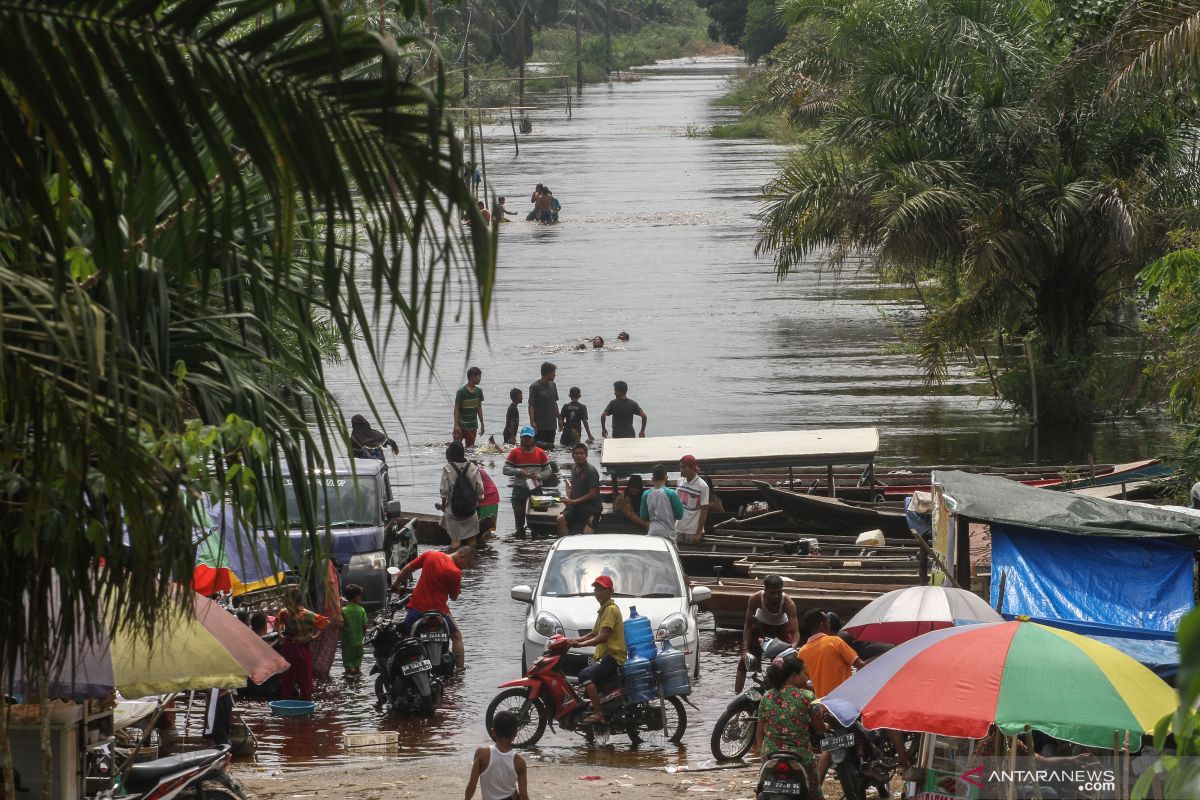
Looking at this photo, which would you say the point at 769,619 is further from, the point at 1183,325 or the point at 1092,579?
the point at 1183,325

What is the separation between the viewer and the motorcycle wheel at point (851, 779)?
10352 mm

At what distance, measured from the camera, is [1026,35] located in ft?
82.1

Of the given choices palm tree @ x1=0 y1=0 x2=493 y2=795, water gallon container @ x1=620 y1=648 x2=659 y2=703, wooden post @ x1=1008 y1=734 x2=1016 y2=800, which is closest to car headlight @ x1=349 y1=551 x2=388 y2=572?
water gallon container @ x1=620 y1=648 x2=659 y2=703

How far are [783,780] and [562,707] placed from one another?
8.40 ft

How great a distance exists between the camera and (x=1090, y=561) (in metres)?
11.9

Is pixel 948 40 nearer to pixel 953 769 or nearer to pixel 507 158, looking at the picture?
pixel 953 769

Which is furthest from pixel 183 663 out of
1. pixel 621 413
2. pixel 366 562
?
pixel 621 413

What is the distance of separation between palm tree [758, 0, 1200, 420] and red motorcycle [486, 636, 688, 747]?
12752mm

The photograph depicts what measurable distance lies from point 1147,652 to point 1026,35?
16824mm

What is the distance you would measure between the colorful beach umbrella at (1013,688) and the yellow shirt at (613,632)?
3.68 metres

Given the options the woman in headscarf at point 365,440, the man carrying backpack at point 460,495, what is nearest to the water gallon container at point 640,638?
the man carrying backpack at point 460,495

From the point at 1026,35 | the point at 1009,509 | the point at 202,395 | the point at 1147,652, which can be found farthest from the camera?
the point at 1026,35

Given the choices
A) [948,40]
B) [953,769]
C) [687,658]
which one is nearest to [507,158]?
[948,40]

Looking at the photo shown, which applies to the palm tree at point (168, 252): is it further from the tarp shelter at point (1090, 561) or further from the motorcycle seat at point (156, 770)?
the tarp shelter at point (1090, 561)
